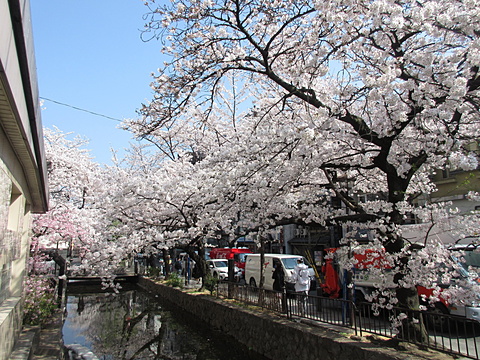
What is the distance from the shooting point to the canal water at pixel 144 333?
10453mm

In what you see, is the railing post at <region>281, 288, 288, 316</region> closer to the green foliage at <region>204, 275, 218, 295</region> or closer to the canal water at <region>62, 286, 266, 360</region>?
the canal water at <region>62, 286, 266, 360</region>

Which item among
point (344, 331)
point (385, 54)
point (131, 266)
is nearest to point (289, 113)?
point (385, 54)

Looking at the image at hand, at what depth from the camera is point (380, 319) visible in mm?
9891

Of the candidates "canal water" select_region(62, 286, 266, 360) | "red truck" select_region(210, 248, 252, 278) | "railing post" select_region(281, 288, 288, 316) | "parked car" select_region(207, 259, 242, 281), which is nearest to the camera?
"railing post" select_region(281, 288, 288, 316)

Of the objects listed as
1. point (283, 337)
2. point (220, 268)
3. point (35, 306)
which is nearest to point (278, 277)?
point (283, 337)

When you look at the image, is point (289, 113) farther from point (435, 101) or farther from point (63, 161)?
point (63, 161)

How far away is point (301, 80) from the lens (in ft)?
26.1

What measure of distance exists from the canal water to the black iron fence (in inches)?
62.2

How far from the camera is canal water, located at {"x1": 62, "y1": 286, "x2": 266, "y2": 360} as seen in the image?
10.5 metres

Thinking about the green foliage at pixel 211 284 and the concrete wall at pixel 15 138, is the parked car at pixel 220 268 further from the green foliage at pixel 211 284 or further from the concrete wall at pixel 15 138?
the concrete wall at pixel 15 138

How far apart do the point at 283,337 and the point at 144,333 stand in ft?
21.1

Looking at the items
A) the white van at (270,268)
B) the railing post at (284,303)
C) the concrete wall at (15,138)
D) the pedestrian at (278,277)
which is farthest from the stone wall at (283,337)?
the concrete wall at (15,138)

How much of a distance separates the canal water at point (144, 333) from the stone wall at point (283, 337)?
370 millimetres

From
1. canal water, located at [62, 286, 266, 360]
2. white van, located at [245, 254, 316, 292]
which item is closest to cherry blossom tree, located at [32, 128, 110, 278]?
canal water, located at [62, 286, 266, 360]
